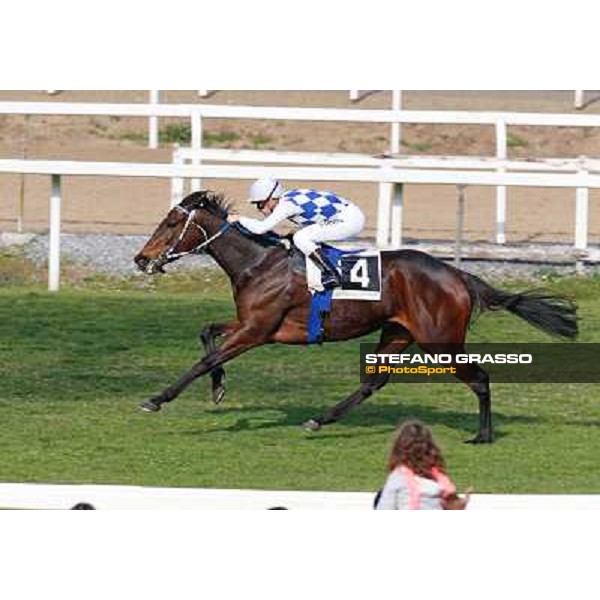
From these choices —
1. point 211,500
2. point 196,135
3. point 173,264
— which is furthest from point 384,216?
point 211,500

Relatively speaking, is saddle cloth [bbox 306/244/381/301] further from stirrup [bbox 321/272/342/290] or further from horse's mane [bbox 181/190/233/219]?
horse's mane [bbox 181/190/233/219]

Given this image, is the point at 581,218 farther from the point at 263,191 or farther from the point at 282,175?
the point at 263,191

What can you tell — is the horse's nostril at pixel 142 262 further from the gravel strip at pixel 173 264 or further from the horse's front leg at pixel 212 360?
the gravel strip at pixel 173 264

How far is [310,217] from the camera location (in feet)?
35.9

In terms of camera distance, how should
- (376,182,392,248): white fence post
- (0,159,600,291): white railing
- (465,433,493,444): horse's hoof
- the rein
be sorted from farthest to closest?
(376,182,392,248): white fence post → (0,159,600,291): white railing → the rein → (465,433,493,444): horse's hoof

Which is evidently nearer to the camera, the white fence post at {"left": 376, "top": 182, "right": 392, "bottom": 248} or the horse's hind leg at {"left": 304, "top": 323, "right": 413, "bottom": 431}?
the horse's hind leg at {"left": 304, "top": 323, "right": 413, "bottom": 431}

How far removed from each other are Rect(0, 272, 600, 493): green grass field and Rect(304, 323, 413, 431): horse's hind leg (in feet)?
0.29

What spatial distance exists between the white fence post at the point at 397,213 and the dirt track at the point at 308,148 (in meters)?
2.69

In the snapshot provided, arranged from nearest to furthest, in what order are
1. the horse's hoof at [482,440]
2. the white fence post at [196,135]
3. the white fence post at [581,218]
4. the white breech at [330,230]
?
the horse's hoof at [482,440] < the white breech at [330,230] < the white fence post at [581,218] < the white fence post at [196,135]

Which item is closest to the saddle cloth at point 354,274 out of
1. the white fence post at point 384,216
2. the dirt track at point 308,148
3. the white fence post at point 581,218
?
the white fence post at point 384,216

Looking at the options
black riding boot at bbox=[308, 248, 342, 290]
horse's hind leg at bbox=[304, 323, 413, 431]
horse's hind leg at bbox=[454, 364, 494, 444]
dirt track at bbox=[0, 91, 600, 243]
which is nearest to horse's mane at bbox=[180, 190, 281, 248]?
black riding boot at bbox=[308, 248, 342, 290]

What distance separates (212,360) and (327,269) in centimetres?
71

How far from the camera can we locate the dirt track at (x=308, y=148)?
61.3 feet

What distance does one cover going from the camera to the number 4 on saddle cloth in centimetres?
1085
